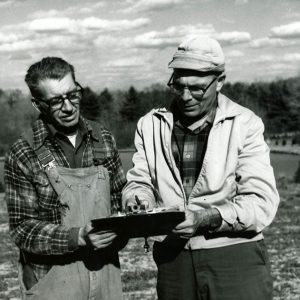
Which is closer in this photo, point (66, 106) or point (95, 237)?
point (95, 237)

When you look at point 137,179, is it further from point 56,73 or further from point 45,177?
point 56,73

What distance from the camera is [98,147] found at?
3775 mm

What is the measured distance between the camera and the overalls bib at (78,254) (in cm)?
355

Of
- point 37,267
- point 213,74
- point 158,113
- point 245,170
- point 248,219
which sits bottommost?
point 37,267

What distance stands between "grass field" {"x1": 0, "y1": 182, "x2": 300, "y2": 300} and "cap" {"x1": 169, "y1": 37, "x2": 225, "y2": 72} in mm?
4947

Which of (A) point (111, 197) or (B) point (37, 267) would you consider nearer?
(B) point (37, 267)

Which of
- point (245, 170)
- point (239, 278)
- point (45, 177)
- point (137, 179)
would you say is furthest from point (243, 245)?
point (45, 177)

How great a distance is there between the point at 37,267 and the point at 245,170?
142 cm

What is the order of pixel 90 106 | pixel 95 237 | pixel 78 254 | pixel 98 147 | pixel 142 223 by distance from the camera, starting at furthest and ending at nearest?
pixel 90 106, pixel 98 147, pixel 78 254, pixel 95 237, pixel 142 223

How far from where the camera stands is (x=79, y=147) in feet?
12.2

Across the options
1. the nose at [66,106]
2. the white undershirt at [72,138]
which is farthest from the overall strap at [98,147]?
the nose at [66,106]

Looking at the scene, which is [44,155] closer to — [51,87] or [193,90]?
[51,87]

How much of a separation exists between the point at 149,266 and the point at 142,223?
670 centimetres

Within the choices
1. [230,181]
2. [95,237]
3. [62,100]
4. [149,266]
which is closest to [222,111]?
[230,181]
